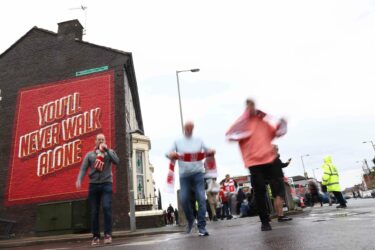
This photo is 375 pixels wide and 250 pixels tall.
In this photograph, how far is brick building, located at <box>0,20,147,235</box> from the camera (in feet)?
47.5

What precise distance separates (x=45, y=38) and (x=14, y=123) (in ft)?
15.5

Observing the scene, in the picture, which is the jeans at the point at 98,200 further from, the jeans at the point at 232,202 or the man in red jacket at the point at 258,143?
the jeans at the point at 232,202

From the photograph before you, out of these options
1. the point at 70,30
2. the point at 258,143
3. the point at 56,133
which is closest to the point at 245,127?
the point at 258,143

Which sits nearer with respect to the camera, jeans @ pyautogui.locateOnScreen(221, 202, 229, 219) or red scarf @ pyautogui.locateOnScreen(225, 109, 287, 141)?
red scarf @ pyautogui.locateOnScreen(225, 109, 287, 141)

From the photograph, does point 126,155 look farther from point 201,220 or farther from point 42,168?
point 201,220

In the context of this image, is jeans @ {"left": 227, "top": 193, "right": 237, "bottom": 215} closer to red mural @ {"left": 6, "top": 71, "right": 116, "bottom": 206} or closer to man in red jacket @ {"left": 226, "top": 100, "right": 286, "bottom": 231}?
red mural @ {"left": 6, "top": 71, "right": 116, "bottom": 206}

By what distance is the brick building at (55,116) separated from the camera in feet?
47.5

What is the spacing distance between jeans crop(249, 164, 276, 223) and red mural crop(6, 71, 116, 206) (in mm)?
10485

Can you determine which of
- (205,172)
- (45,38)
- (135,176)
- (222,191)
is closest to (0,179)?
(135,176)

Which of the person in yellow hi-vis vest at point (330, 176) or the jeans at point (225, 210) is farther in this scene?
the jeans at point (225, 210)

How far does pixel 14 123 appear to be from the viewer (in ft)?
52.9

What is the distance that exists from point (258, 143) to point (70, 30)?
50.1 ft

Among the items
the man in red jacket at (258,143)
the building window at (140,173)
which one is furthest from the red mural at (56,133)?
the man in red jacket at (258,143)

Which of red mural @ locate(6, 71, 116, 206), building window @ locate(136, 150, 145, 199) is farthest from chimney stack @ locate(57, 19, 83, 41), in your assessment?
building window @ locate(136, 150, 145, 199)
